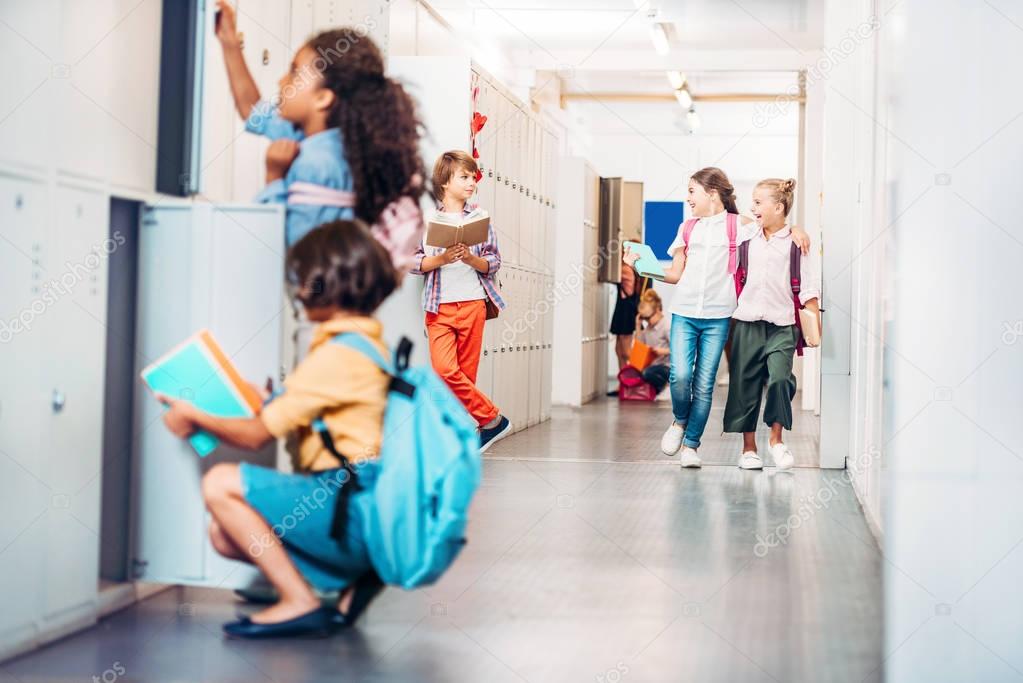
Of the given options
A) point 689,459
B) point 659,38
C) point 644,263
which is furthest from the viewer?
point 659,38

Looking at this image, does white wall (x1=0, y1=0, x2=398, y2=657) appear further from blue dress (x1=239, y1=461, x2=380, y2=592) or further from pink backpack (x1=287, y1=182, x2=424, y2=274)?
blue dress (x1=239, y1=461, x2=380, y2=592)

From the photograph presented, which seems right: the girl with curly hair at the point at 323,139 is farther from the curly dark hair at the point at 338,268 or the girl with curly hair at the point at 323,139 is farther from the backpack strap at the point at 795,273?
the backpack strap at the point at 795,273

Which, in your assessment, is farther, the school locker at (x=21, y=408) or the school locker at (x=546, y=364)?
the school locker at (x=546, y=364)

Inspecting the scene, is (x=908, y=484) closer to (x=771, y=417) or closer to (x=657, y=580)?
(x=657, y=580)

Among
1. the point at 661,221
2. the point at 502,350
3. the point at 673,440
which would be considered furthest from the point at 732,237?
the point at 661,221

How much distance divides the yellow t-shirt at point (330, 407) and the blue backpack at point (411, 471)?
0.05ft

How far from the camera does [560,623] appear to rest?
228 centimetres

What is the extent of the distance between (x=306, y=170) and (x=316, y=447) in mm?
463

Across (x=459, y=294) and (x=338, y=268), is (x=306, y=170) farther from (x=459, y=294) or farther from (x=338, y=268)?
(x=459, y=294)

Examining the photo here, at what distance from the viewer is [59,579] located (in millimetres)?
2191

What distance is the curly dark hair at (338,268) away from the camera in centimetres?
210

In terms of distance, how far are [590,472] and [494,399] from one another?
1307 mm

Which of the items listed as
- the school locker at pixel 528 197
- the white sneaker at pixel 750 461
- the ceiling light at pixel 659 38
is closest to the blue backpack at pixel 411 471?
the white sneaker at pixel 750 461

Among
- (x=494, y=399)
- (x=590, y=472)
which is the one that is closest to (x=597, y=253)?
(x=494, y=399)
